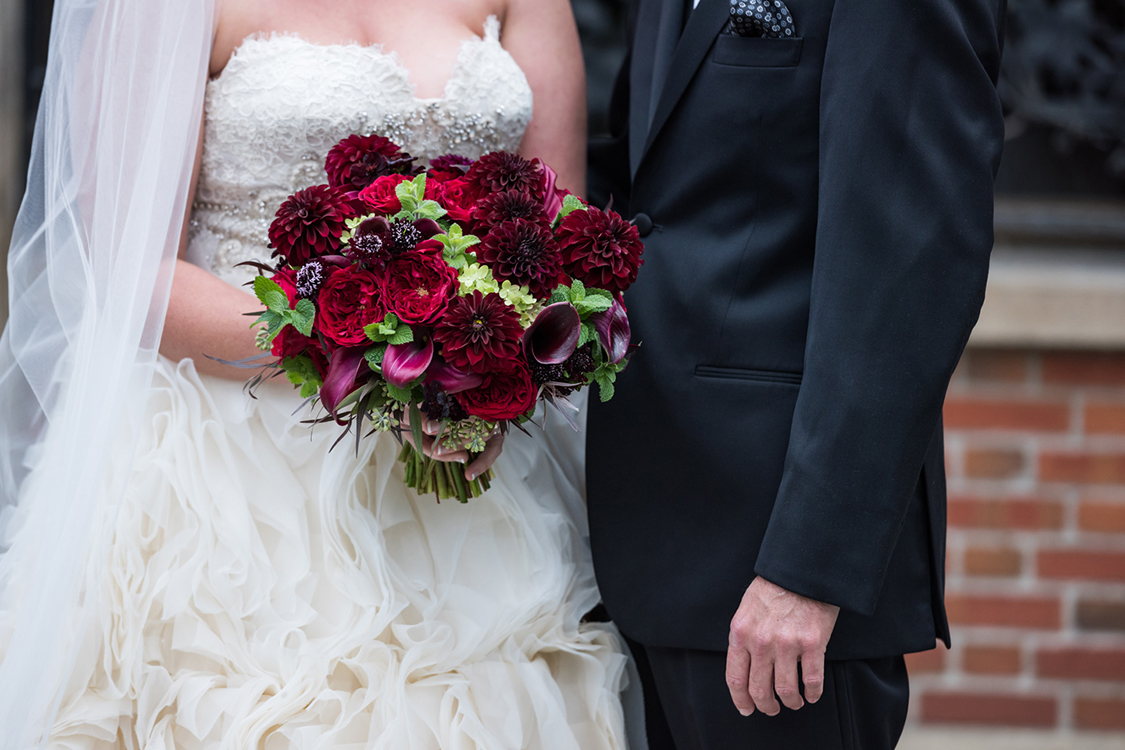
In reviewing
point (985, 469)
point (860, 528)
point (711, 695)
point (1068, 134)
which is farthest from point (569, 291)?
point (1068, 134)

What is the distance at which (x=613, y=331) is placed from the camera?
45.3 inches

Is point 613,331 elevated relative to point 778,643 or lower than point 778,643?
elevated

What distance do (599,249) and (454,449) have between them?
0.28 meters

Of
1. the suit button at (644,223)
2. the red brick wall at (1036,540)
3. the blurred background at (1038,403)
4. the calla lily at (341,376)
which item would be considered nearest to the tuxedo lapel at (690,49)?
the suit button at (644,223)

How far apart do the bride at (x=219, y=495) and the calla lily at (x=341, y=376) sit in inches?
7.1

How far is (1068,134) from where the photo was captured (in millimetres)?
2424

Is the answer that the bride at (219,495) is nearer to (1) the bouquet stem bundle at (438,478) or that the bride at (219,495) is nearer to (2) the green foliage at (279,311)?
(1) the bouquet stem bundle at (438,478)

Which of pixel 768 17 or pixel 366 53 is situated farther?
pixel 366 53

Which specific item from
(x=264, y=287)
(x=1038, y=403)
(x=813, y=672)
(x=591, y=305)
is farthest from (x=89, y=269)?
(x=1038, y=403)

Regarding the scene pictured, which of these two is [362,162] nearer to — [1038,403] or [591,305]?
[591,305]

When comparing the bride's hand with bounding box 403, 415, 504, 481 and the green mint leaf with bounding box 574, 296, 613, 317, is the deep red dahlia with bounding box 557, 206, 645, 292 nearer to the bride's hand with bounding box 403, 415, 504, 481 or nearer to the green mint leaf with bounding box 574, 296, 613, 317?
the green mint leaf with bounding box 574, 296, 613, 317

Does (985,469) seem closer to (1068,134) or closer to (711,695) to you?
(1068,134)

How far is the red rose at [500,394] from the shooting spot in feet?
3.48

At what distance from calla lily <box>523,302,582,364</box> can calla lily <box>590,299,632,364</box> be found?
44mm
